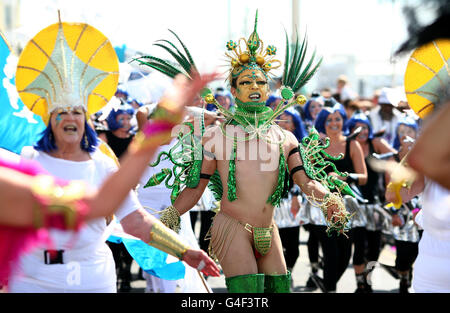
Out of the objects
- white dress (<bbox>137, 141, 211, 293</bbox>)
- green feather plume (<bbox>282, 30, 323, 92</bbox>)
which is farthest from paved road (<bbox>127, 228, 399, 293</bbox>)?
green feather plume (<bbox>282, 30, 323, 92</bbox>)

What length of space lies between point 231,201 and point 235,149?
0.36m

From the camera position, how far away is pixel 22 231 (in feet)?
7.19

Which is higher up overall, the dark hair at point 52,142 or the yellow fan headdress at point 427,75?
the yellow fan headdress at point 427,75

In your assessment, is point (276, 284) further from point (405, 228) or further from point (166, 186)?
point (405, 228)

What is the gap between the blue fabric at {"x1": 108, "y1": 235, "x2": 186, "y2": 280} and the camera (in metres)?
4.77

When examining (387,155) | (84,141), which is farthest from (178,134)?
(387,155)

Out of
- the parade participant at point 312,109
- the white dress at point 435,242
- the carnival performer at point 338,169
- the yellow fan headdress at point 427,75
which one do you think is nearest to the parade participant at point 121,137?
the carnival performer at point 338,169

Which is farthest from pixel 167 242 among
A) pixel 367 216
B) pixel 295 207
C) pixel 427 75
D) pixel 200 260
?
pixel 367 216

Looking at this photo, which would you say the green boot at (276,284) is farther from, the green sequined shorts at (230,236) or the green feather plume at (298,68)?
the green feather plume at (298,68)

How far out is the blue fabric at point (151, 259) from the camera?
4.77m

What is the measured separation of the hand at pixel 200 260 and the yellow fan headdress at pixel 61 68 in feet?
3.66

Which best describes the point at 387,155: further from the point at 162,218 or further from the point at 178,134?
the point at 162,218

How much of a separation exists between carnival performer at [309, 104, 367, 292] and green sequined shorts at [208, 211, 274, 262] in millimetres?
2619

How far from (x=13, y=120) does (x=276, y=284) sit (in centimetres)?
216
